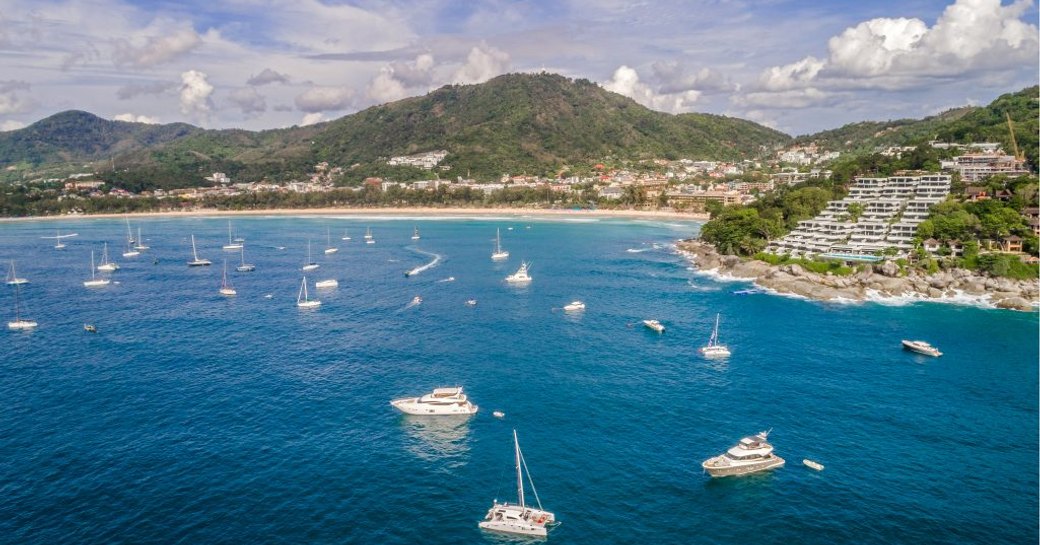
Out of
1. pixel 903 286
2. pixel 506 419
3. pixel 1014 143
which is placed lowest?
pixel 506 419

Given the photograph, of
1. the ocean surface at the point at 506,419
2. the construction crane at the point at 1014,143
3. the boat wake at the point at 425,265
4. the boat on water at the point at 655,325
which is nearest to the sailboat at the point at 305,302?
the ocean surface at the point at 506,419

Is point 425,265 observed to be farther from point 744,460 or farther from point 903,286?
point 744,460

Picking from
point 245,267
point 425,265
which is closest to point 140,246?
point 245,267

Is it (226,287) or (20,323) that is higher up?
(226,287)

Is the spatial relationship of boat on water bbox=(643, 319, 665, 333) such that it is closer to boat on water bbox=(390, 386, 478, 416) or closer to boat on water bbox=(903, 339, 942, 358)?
boat on water bbox=(903, 339, 942, 358)

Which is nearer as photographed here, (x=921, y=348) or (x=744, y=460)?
(x=744, y=460)

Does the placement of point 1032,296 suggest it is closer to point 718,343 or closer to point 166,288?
point 718,343

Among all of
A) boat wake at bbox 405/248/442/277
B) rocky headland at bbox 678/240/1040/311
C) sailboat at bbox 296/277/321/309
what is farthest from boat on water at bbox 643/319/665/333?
boat wake at bbox 405/248/442/277
